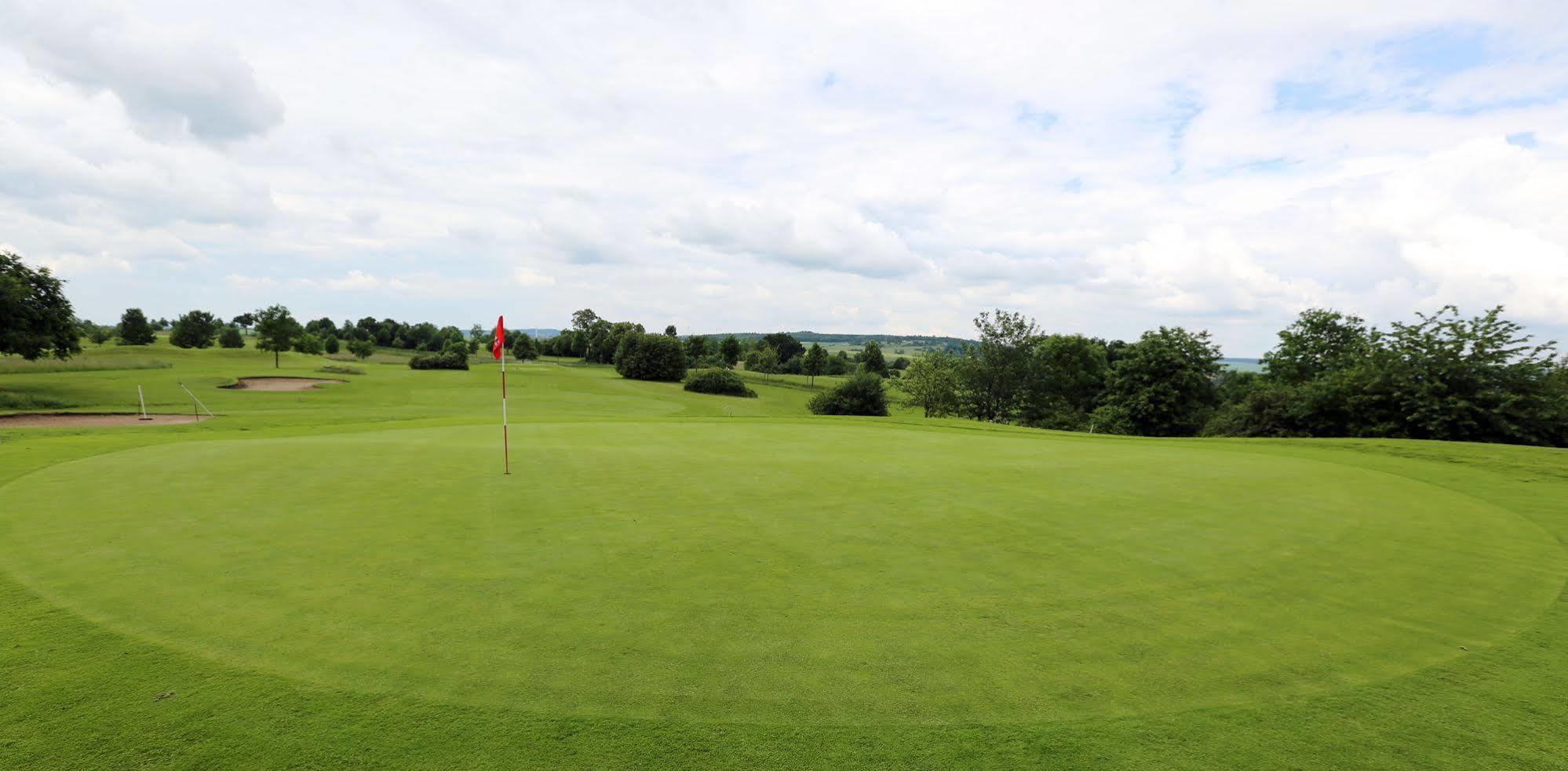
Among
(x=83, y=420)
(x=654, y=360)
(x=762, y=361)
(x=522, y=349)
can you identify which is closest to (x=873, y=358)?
(x=762, y=361)

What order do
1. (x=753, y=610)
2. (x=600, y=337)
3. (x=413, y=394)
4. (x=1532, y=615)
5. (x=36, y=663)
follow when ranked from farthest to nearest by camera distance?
1. (x=600, y=337)
2. (x=413, y=394)
3. (x=1532, y=615)
4. (x=753, y=610)
5. (x=36, y=663)

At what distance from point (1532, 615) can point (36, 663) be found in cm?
1169

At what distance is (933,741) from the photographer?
3.57 meters

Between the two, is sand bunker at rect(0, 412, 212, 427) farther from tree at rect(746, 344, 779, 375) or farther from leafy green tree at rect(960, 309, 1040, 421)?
tree at rect(746, 344, 779, 375)

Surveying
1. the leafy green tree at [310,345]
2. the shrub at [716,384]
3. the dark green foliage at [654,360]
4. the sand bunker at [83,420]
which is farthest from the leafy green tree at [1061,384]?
the leafy green tree at [310,345]

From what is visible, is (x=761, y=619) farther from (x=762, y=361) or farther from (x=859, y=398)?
(x=762, y=361)

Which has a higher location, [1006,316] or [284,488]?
[1006,316]

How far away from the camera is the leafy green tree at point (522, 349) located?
118 meters

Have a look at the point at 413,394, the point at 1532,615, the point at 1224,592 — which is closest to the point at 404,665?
the point at 1224,592

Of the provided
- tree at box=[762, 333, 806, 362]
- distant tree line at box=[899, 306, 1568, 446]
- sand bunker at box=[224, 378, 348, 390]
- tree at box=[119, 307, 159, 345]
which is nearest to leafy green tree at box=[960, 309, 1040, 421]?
distant tree line at box=[899, 306, 1568, 446]

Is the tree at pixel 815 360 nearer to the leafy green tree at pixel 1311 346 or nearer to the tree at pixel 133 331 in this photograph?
the leafy green tree at pixel 1311 346

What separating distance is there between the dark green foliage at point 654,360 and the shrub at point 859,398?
102ft

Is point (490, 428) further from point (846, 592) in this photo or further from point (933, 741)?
point (933, 741)

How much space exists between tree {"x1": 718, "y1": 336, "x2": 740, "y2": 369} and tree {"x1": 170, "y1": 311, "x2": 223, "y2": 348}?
231 feet
